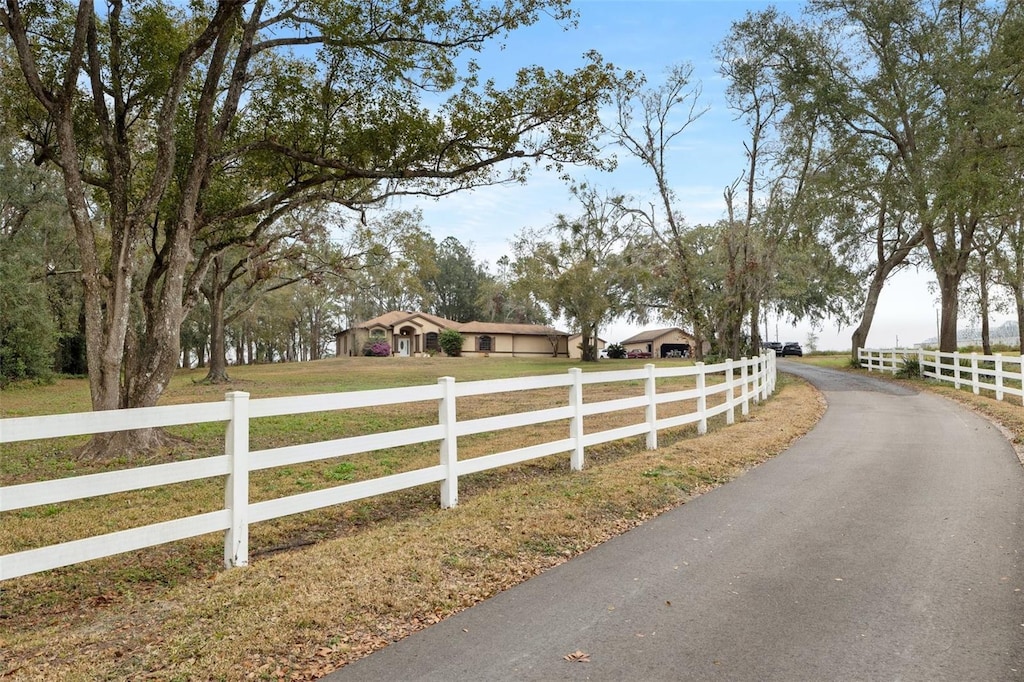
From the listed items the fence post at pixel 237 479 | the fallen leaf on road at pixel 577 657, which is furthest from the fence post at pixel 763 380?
the fallen leaf on road at pixel 577 657

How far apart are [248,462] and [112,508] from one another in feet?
11.1

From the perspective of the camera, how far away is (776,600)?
4250 millimetres

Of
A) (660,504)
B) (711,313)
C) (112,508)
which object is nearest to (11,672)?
(112,508)

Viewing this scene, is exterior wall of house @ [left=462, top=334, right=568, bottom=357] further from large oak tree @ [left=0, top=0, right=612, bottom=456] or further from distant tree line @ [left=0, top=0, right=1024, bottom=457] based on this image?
large oak tree @ [left=0, top=0, right=612, bottom=456]

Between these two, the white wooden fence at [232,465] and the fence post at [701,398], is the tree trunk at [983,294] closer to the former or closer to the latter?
the fence post at [701,398]

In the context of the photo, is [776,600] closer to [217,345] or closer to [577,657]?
[577,657]

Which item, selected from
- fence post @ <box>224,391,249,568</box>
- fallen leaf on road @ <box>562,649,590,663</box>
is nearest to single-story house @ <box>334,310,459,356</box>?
fence post @ <box>224,391,249,568</box>

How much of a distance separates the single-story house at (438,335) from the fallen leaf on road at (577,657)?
2103 inches

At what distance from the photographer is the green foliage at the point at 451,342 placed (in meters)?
54.8

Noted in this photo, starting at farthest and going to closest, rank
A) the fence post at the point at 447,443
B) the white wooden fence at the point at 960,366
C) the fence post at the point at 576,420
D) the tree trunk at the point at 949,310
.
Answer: the tree trunk at the point at 949,310 < the white wooden fence at the point at 960,366 < the fence post at the point at 576,420 < the fence post at the point at 447,443

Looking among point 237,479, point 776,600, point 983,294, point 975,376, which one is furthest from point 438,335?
point 776,600

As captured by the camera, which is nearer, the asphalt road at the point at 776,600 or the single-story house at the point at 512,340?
the asphalt road at the point at 776,600

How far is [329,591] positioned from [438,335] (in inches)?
2109

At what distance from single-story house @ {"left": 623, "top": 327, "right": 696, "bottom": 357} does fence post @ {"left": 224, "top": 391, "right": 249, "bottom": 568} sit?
60.4 meters
